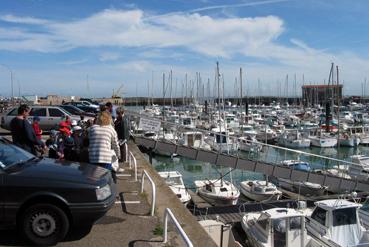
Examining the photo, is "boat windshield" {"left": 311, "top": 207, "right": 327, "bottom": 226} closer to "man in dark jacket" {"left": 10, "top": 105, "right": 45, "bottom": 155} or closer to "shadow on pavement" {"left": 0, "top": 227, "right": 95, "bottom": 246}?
"man in dark jacket" {"left": 10, "top": 105, "right": 45, "bottom": 155}

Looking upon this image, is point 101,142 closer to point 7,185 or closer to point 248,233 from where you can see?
point 7,185

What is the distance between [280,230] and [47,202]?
39.1ft

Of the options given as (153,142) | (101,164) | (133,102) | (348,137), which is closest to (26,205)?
(101,164)

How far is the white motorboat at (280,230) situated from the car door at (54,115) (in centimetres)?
1168

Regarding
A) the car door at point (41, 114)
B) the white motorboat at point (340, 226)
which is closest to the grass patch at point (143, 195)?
the white motorboat at point (340, 226)

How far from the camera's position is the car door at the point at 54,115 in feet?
73.5

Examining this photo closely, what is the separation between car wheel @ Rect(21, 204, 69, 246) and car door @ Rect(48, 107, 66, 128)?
1665 cm

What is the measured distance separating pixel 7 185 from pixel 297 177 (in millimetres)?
20112

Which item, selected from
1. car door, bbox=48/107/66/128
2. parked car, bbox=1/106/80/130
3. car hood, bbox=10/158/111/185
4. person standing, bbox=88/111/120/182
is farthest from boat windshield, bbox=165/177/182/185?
car hood, bbox=10/158/111/185

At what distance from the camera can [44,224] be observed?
6.37m

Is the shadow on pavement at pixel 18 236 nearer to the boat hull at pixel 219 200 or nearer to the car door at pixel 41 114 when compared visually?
the car door at pixel 41 114

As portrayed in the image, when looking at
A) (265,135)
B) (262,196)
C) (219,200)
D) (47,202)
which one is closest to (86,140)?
(47,202)

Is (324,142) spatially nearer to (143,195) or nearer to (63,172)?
(143,195)

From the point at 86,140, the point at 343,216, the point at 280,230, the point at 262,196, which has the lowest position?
the point at 262,196
